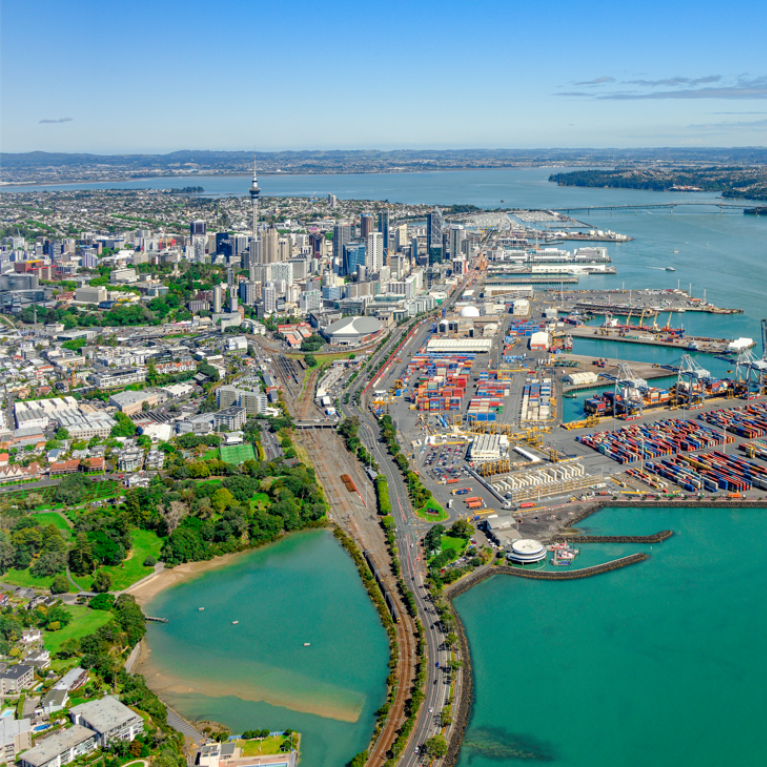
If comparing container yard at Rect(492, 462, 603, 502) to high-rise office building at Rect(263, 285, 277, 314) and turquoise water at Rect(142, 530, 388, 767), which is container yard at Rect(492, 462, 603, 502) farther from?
high-rise office building at Rect(263, 285, 277, 314)

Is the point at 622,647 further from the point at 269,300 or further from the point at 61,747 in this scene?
the point at 269,300

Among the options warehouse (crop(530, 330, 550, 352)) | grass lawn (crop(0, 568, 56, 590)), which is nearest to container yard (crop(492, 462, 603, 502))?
grass lawn (crop(0, 568, 56, 590))

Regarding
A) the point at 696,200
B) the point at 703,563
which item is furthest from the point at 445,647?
the point at 696,200

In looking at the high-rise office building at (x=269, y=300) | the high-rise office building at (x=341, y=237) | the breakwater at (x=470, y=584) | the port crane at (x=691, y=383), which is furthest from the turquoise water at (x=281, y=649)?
the high-rise office building at (x=341, y=237)

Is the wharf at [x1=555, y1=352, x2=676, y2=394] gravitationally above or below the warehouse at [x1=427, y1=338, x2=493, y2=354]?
below

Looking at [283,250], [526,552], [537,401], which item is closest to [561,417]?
[537,401]

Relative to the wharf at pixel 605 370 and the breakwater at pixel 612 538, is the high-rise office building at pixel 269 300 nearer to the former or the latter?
the wharf at pixel 605 370
